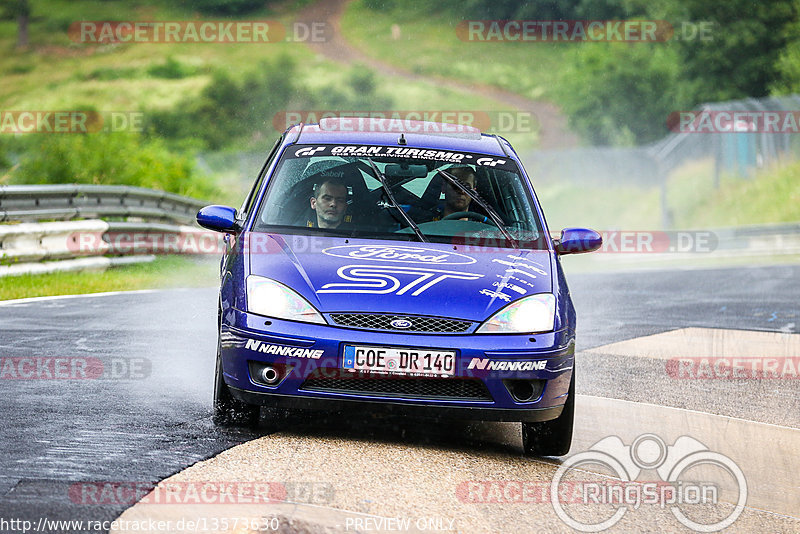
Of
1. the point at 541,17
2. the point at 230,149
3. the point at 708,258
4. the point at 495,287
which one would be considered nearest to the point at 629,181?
the point at 708,258

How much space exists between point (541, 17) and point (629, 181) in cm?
5295

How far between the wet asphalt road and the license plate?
2.42 ft

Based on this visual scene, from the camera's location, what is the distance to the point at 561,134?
76062 mm

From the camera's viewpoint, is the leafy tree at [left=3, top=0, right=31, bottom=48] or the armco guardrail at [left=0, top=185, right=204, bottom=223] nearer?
the armco guardrail at [left=0, top=185, right=204, bottom=223]

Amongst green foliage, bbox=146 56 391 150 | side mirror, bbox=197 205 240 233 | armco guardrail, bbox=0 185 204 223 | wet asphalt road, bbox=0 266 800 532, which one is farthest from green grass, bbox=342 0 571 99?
side mirror, bbox=197 205 240 233

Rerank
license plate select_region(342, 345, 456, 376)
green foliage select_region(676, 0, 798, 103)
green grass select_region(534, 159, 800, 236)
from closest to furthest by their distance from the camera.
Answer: license plate select_region(342, 345, 456, 376) < green grass select_region(534, 159, 800, 236) < green foliage select_region(676, 0, 798, 103)

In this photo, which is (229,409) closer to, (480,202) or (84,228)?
(480,202)

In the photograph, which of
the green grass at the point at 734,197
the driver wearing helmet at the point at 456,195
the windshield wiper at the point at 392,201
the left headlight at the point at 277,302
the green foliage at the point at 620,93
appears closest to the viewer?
the left headlight at the point at 277,302

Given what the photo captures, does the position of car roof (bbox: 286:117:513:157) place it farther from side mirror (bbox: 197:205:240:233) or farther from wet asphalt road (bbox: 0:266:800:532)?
wet asphalt road (bbox: 0:266:800:532)

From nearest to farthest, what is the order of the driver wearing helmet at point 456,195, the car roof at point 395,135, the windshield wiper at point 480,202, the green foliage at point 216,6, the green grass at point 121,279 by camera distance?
the windshield wiper at point 480,202 → the driver wearing helmet at point 456,195 → the car roof at point 395,135 → the green grass at point 121,279 → the green foliage at point 216,6

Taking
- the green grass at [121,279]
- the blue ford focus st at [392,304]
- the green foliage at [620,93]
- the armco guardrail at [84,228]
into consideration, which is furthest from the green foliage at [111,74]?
the blue ford focus st at [392,304]

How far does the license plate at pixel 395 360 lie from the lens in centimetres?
586

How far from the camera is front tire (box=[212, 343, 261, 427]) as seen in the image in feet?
20.7

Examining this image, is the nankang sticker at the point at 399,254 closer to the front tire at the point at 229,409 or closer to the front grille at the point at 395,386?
the front grille at the point at 395,386
